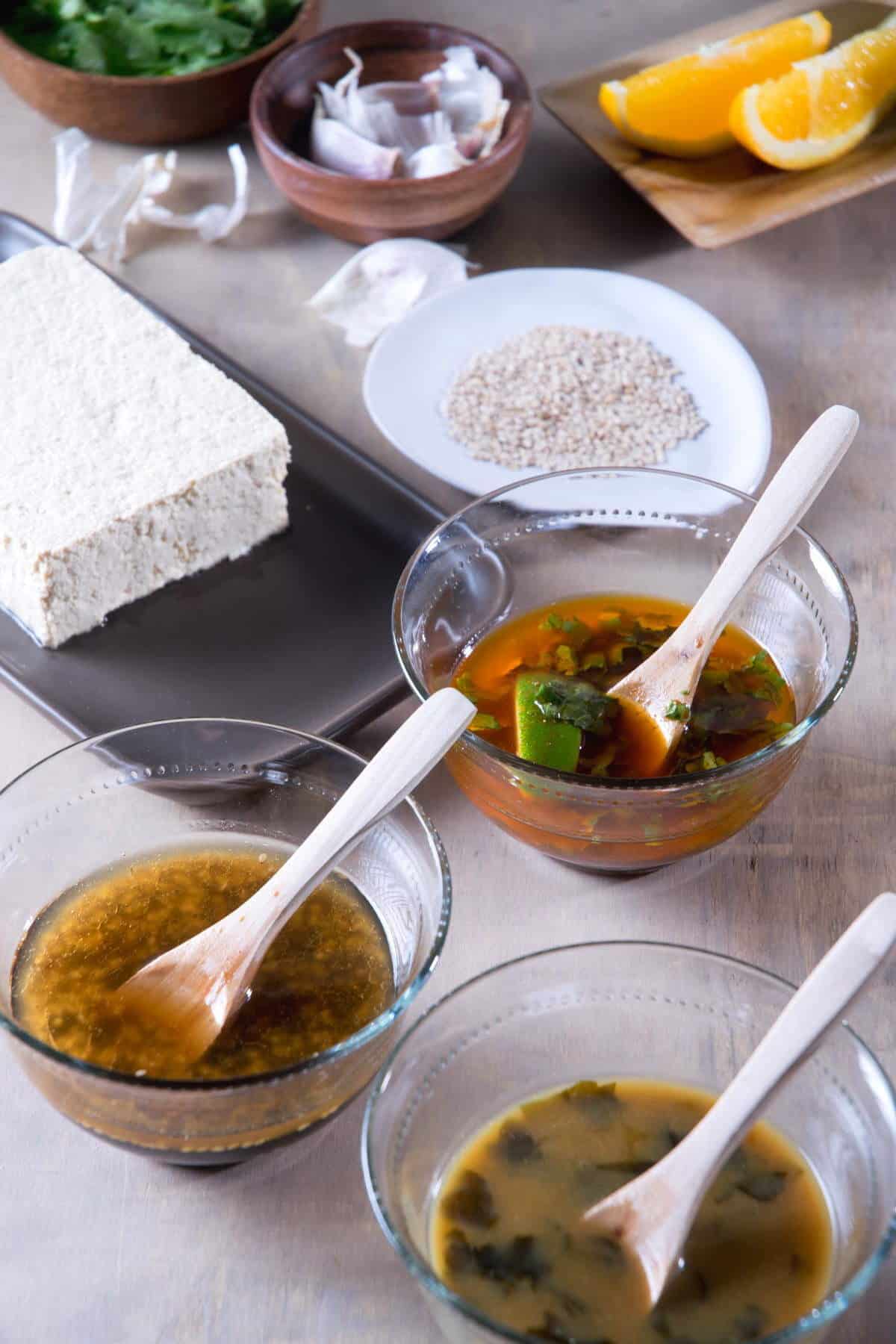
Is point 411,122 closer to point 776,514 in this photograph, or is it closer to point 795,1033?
point 776,514

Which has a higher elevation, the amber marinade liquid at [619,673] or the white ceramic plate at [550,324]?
the amber marinade liquid at [619,673]

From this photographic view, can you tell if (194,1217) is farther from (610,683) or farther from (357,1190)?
(610,683)

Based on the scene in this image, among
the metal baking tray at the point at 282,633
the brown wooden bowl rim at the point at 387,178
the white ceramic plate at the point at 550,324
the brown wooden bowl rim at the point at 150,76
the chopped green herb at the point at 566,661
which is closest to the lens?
the chopped green herb at the point at 566,661

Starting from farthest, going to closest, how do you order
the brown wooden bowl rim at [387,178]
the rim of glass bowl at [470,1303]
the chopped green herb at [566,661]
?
the brown wooden bowl rim at [387,178], the chopped green herb at [566,661], the rim of glass bowl at [470,1303]

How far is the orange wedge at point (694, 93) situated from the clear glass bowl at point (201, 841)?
108 centimetres

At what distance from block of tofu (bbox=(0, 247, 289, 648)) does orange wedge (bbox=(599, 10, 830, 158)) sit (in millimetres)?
670

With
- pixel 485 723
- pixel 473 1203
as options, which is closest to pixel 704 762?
pixel 485 723

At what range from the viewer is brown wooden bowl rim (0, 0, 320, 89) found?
1830mm

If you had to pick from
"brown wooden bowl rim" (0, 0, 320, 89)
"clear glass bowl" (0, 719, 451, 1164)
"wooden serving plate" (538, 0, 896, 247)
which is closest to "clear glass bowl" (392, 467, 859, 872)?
"clear glass bowl" (0, 719, 451, 1164)

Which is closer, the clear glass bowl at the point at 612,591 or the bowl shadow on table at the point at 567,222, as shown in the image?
the clear glass bowl at the point at 612,591

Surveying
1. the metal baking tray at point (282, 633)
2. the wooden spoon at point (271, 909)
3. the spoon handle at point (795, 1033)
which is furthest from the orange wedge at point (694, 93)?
the spoon handle at point (795, 1033)

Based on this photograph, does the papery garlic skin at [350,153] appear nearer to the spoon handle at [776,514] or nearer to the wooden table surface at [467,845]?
the wooden table surface at [467,845]

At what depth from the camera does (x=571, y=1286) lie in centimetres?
80

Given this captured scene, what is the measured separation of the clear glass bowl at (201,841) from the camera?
0.85 metres
